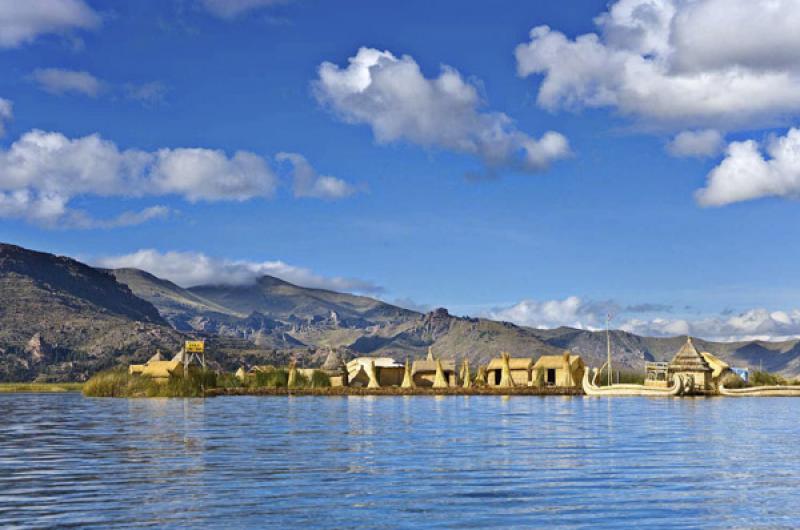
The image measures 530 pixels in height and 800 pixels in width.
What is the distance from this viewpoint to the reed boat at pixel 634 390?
144 metres

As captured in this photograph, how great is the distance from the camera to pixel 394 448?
48875 millimetres

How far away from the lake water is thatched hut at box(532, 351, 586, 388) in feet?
338

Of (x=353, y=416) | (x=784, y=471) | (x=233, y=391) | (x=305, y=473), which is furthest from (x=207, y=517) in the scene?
(x=233, y=391)

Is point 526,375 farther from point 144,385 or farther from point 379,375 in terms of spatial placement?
point 144,385

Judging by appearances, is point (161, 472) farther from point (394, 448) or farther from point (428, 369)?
point (428, 369)

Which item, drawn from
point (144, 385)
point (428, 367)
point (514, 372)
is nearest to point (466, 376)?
point (514, 372)

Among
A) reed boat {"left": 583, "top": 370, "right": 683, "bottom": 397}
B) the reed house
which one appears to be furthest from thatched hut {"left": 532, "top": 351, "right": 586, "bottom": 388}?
reed boat {"left": 583, "top": 370, "right": 683, "bottom": 397}

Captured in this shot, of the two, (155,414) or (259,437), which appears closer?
(259,437)

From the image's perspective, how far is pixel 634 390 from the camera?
5822 inches

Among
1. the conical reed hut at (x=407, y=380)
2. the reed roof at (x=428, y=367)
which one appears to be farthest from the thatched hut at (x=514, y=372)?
the conical reed hut at (x=407, y=380)

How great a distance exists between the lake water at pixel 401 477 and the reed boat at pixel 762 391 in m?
92.8

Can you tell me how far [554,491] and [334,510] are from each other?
26.1 feet

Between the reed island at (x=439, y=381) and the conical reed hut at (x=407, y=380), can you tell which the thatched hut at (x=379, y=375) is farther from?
the conical reed hut at (x=407, y=380)

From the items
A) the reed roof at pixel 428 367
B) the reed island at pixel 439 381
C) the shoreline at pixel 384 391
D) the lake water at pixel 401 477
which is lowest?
the lake water at pixel 401 477
